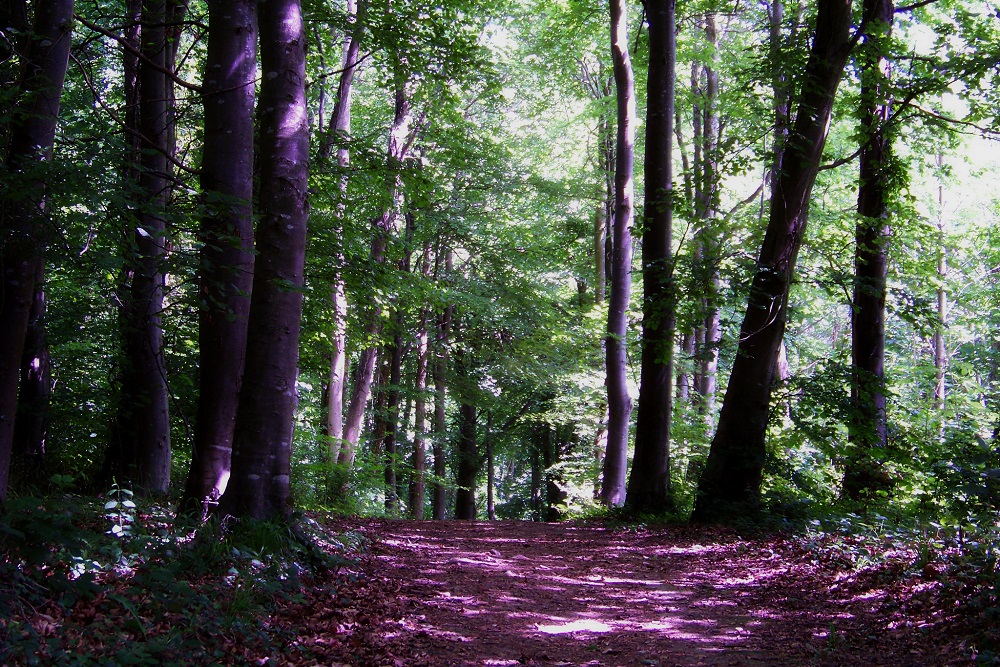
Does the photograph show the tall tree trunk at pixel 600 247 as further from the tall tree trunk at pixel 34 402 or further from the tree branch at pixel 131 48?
the tree branch at pixel 131 48

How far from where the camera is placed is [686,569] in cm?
717

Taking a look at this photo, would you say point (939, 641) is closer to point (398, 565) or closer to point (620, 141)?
point (398, 565)

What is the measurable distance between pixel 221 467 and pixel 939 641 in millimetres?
5539

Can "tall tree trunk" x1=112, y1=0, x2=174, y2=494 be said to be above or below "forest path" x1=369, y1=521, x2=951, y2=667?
above

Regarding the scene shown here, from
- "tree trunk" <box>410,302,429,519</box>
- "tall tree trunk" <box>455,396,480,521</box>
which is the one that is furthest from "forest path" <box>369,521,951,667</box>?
"tall tree trunk" <box>455,396,480,521</box>

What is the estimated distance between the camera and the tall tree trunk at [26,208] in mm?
4844

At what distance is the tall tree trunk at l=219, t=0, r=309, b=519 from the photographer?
5.75m

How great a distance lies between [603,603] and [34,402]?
6295 millimetres

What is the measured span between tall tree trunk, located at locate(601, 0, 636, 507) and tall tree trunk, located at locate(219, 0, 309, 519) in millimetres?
7179

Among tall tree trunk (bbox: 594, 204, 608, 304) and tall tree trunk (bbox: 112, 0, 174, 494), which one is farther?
tall tree trunk (bbox: 594, 204, 608, 304)

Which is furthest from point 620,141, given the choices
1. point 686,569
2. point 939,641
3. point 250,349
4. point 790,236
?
point 939,641

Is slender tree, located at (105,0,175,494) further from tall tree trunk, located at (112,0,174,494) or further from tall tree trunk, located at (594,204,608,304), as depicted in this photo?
tall tree trunk, located at (594,204,608,304)

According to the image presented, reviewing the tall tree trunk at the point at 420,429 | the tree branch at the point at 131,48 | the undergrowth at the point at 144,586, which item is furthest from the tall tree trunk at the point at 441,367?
the undergrowth at the point at 144,586

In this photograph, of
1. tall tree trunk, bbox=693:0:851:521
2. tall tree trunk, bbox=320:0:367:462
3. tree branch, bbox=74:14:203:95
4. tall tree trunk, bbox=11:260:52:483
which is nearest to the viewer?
tree branch, bbox=74:14:203:95
